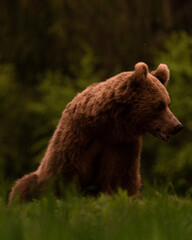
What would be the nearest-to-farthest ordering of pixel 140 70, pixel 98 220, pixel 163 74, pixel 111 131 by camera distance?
pixel 98 220 → pixel 140 70 → pixel 111 131 → pixel 163 74

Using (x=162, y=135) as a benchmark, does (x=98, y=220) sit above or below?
below

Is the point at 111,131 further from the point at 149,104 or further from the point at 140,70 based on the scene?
the point at 140,70

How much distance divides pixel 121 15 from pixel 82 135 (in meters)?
8.69

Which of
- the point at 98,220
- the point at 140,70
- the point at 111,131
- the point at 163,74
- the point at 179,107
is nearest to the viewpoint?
the point at 98,220

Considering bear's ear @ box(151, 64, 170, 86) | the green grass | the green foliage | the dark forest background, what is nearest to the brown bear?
bear's ear @ box(151, 64, 170, 86)

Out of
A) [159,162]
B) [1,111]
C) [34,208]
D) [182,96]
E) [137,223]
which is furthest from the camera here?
[1,111]

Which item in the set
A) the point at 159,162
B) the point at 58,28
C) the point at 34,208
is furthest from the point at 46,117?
the point at 34,208

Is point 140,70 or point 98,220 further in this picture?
point 140,70

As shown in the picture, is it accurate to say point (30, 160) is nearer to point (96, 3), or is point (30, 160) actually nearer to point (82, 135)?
point (96, 3)

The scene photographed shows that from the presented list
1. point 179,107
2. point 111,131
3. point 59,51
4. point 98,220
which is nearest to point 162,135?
point 111,131

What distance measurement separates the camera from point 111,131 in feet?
17.6

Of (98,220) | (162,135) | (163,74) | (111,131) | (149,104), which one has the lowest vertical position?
(98,220)

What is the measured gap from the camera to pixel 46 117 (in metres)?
13.7

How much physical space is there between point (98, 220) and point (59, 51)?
1130cm
